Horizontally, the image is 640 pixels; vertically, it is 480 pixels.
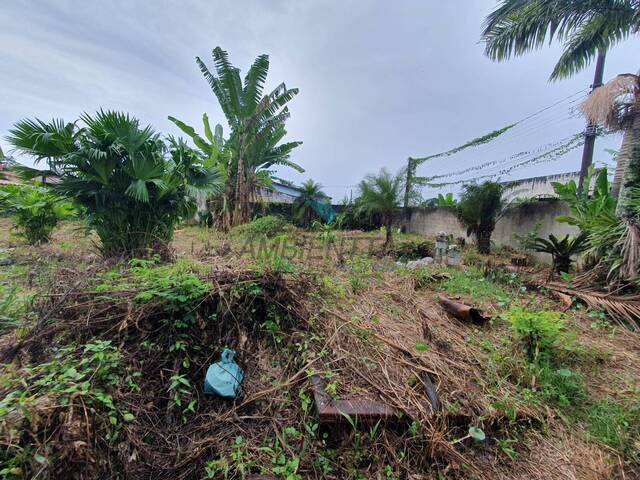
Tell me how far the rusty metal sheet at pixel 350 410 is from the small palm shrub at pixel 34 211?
21.9 feet

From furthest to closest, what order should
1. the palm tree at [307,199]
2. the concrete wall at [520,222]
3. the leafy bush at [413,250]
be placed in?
1. the palm tree at [307,199]
2. the leafy bush at [413,250]
3. the concrete wall at [520,222]

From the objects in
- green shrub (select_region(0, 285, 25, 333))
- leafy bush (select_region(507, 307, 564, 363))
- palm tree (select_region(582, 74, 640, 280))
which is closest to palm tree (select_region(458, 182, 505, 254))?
palm tree (select_region(582, 74, 640, 280))

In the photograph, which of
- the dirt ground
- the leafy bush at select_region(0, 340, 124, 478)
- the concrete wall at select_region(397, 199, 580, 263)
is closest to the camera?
the leafy bush at select_region(0, 340, 124, 478)

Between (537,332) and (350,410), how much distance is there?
1.65 meters

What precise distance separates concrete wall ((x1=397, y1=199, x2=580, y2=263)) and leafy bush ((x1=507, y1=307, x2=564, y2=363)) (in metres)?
4.31

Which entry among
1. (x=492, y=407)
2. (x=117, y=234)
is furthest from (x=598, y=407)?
(x=117, y=234)

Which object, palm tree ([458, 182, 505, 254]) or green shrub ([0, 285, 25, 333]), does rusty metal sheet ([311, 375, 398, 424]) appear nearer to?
green shrub ([0, 285, 25, 333])

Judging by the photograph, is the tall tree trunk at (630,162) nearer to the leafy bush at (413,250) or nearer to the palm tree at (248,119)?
the leafy bush at (413,250)

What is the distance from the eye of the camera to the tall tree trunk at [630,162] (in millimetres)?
3510

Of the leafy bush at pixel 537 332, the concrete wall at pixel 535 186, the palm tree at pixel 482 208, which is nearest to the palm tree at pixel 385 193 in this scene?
the palm tree at pixel 482 208

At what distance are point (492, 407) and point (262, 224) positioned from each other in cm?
677

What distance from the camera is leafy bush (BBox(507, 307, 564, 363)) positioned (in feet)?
6.42

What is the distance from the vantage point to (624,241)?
3.00 m

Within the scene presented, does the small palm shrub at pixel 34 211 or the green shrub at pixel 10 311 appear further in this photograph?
the small palm shrub at pixel 34 211
